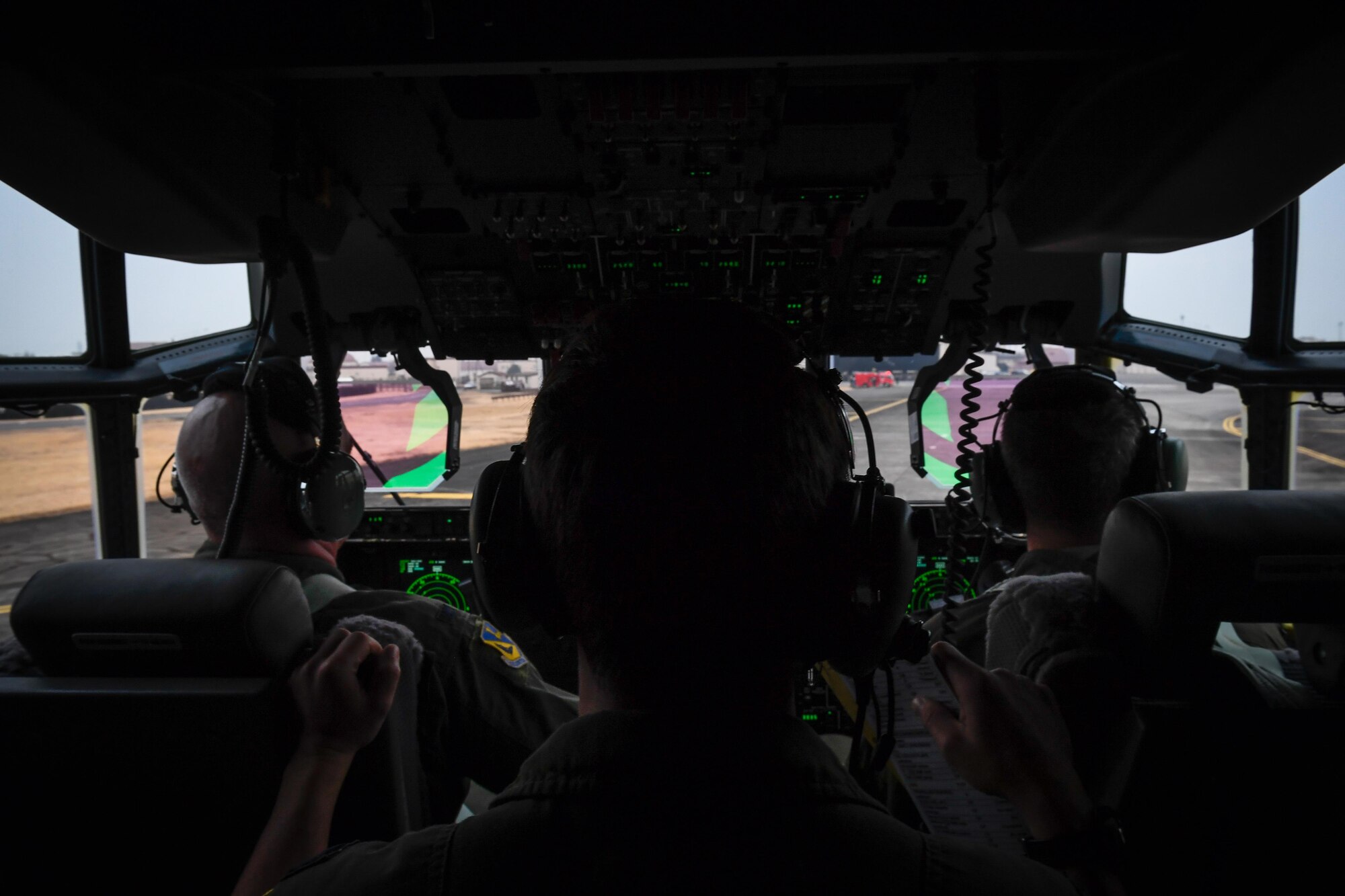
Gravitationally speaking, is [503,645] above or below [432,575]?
above

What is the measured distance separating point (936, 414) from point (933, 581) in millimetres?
585

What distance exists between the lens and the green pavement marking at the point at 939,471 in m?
2.45

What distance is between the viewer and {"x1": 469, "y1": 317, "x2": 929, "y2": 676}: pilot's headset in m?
0.63

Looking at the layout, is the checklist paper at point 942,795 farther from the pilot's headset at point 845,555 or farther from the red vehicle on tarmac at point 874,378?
the red vehicle on tarmac at point 874,378

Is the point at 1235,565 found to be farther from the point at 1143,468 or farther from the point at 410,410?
the point at 410,410

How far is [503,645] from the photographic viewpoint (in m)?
A: 1.28

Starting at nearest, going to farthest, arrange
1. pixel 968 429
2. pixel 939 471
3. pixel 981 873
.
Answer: pixel 981 873 → pixel 968 429 → pixel 939 471

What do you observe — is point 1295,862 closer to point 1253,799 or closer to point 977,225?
point 1253,799

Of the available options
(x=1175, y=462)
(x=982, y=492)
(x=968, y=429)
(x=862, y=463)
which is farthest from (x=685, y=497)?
(x=862, y=463)

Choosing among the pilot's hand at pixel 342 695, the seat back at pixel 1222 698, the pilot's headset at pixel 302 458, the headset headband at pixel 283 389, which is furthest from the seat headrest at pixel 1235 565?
the headset headband at pixel 283 389

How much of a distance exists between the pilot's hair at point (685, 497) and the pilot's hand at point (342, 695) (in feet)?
1.51

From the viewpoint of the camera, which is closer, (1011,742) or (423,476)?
(1011,742)

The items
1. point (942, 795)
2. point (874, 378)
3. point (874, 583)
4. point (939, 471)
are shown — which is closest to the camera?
point (874, 583)

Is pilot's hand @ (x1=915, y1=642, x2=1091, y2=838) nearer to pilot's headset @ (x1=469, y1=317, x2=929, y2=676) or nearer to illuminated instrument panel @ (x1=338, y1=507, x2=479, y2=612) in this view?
pilot's headset @ (x1=469, y1=317, x2=929, y2=676)
